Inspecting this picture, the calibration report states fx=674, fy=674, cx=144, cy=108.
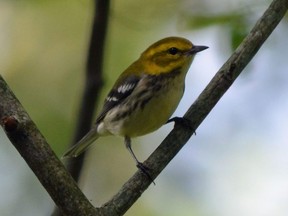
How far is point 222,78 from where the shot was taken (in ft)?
10.4

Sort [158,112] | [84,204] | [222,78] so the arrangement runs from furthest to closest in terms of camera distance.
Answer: [158,112] → [222,78] → [84,204]

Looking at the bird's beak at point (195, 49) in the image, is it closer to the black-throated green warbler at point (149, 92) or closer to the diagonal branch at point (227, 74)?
the black-throated green warbler at point (149, 92)

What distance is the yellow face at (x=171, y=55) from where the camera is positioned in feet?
15.3

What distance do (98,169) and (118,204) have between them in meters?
3.95

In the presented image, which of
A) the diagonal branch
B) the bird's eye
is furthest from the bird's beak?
the diagonal branch

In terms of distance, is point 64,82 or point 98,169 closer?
point 64,82

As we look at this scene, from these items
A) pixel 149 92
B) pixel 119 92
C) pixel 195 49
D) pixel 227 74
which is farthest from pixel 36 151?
pixel 119 92

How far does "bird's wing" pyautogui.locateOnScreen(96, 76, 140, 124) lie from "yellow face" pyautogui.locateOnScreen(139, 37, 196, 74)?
0.15m

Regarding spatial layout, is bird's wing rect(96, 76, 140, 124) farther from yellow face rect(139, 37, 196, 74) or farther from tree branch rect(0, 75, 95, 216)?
tree branch rect(0, 75, 95, 216)

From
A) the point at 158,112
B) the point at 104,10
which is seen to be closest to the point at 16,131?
the point at 104,10

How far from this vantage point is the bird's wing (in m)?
4.92

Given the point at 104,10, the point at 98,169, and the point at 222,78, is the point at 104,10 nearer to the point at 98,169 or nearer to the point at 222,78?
the point at 222,78

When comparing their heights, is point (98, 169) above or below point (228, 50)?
below

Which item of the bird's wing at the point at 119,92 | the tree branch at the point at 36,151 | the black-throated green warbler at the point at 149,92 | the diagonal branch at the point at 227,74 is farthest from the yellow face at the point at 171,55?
the tree branch at the point at 36,151
